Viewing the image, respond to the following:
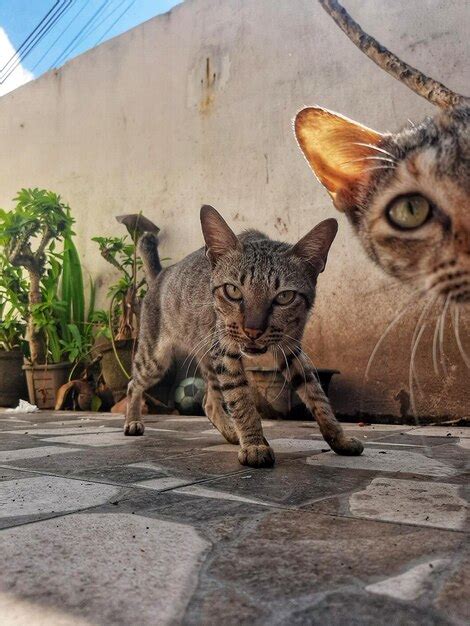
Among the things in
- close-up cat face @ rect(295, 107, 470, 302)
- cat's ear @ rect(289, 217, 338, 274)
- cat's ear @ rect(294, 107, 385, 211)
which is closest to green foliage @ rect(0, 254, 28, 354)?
cat's ear @ rect(289, 217, 338, 274)

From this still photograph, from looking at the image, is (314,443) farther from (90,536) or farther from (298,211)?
(298,211)

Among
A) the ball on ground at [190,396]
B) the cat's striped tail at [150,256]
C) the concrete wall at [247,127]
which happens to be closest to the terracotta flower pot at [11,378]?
the concrete wall at [247,127]

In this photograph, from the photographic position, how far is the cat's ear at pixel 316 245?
2.39 meters

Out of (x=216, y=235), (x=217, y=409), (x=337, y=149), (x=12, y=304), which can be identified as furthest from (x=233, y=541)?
(x=12, y=304)

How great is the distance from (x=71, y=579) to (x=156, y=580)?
134mm

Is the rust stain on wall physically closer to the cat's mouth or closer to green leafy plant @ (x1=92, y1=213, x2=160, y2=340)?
green leafy plant @ (x1=92, y1=213, x2=160, y2=340)

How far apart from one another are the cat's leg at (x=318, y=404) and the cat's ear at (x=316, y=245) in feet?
1.34

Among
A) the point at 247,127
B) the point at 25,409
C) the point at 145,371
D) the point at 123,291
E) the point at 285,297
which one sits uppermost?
the point at 247,127

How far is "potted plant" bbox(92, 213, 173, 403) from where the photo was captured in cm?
535

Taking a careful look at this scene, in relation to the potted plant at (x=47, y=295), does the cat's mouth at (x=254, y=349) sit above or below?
below

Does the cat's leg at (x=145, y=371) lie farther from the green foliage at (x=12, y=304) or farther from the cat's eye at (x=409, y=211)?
the green foliage at (x=12, y=304)

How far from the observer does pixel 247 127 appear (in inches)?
198

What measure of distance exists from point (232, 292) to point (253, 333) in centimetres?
25

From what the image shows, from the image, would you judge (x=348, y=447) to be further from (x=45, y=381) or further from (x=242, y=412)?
(x=45, y=381)
